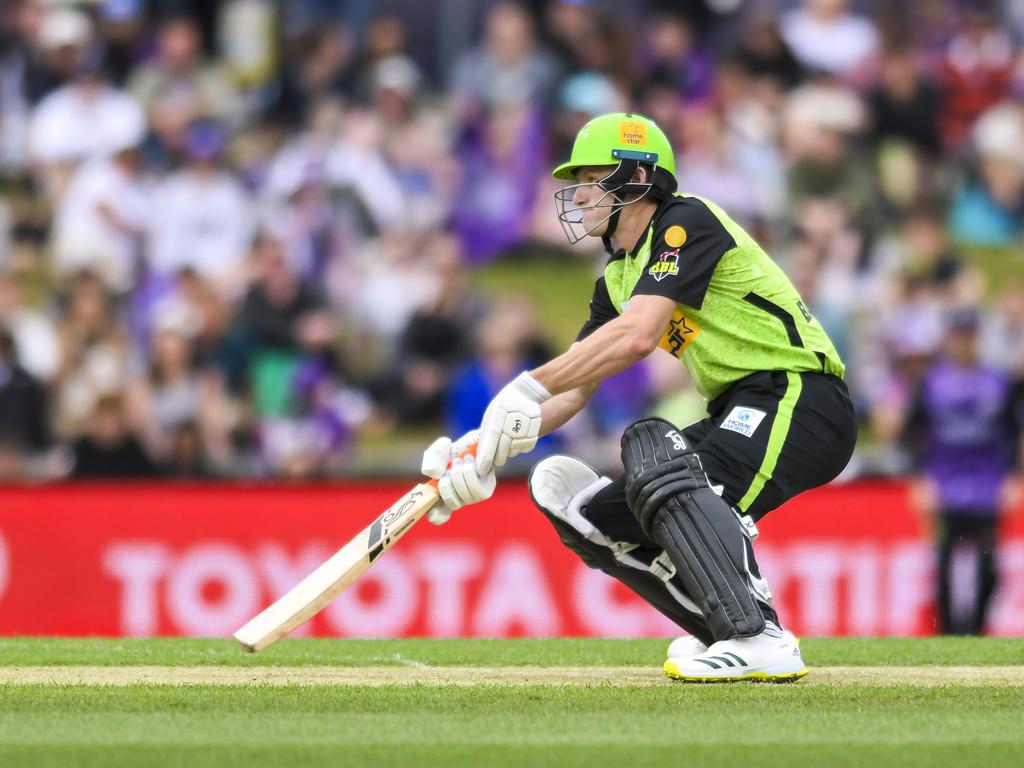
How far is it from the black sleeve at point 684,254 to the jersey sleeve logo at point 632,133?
1.10 feet

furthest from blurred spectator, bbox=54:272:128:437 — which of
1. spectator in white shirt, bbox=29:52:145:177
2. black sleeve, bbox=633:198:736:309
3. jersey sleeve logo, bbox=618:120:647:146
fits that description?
black sleeve, bbox=633:198:736:309

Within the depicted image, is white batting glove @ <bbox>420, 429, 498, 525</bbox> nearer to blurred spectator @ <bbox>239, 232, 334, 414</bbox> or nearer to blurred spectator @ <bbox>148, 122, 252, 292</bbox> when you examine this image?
blurred spectator @ <bbox>239, 232, 334, 414</bbox>

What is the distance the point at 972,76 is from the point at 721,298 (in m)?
9.15

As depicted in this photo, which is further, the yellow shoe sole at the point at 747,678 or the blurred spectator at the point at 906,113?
the blurred spectator at the point at 906,113

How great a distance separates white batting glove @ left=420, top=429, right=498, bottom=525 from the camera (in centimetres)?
596

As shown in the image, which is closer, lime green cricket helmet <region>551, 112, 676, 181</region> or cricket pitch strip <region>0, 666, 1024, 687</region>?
cricket pitch strip <region>0, 666, 1024, 687</region>

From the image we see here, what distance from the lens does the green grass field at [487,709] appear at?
447cm

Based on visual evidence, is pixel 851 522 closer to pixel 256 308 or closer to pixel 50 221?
pixel 256 308

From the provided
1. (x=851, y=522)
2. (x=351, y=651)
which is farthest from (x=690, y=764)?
(x=851, y=522)

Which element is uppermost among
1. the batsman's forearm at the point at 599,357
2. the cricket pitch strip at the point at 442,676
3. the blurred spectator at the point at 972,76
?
the blurred spectator at the point at 972,76

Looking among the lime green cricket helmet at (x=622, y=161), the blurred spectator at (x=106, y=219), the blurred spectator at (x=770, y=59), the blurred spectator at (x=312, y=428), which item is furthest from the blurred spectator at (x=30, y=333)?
the lime green cricket helmet at (x=622, y=161)

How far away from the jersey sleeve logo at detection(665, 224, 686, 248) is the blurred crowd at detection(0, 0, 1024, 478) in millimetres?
5314

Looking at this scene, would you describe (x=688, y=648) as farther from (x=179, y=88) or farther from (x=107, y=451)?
(x=179, y=88)

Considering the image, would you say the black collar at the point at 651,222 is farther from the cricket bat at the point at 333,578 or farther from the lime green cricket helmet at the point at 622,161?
the cricket bat at the point at 333,578
